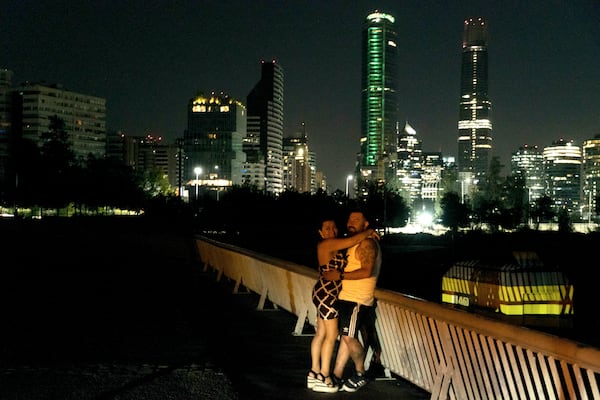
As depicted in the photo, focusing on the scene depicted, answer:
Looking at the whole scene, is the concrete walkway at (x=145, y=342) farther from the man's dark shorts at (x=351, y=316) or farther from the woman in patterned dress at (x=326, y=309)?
the man's dark shorts at (x=351, y=316)

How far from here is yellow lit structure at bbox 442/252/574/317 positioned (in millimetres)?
13156

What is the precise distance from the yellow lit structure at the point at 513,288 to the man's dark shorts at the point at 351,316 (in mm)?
4738

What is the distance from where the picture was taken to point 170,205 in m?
79.8

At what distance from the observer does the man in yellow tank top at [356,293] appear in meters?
8.81

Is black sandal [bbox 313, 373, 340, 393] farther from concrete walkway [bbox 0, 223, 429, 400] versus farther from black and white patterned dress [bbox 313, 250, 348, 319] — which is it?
black and white patterned dress [bbox 313, 250, 348, 319]

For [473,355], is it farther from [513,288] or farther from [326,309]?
[513,288]

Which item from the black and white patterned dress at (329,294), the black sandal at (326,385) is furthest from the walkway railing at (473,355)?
the black sandal at (326,385)

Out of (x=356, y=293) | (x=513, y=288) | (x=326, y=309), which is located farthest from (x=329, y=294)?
(x=513, y=288)

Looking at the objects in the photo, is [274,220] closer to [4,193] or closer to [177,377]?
[4,193]

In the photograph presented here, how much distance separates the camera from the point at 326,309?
29.1ft

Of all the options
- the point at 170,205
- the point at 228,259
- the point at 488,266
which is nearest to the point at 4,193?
the point at 170,205

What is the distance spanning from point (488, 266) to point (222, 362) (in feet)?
16.1

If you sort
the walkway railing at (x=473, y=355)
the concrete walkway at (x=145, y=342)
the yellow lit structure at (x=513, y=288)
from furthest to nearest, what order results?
the yellow lit structure at (x=513, y=288) → the concrete walkway at (x=145, y=342) → the walkway railing at (x=473, y=355)

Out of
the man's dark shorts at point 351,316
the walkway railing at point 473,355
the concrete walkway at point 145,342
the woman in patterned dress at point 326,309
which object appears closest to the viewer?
the walkway railing at point 473,355
